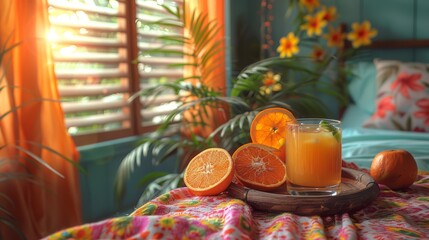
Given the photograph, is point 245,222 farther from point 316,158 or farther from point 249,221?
point 316,158

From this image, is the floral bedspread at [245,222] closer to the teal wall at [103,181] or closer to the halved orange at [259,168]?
the halved orange at [259,168]

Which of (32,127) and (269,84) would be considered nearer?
(32,127)

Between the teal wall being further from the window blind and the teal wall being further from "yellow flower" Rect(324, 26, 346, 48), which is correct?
"yellow flower" Rect(324, 26, 346, 48)

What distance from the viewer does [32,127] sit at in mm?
1818

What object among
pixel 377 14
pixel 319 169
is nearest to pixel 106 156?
pixel 319 169

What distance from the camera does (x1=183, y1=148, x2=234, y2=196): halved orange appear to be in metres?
0.90

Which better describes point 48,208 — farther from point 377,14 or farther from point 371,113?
point 377,14

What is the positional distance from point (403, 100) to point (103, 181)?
154 centimetres

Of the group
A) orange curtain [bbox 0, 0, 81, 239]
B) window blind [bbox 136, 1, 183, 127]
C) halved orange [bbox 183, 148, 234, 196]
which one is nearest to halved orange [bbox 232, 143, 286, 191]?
halved orange [bbox 183, 148, 234, 196]

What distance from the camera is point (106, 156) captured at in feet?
7.66

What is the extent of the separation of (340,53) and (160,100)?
118 cm

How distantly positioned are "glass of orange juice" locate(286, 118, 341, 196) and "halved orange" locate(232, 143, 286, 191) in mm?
33

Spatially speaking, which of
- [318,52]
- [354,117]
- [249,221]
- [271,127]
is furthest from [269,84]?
[249,221]

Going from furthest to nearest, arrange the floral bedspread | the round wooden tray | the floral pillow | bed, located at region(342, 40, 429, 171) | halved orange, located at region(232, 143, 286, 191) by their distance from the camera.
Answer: the floral pillow → bed, located at region(342, 40, 429, 171) → halved orange, located at region(232, 143, 286, 191) → the round wooden tray → the floral bedspread
